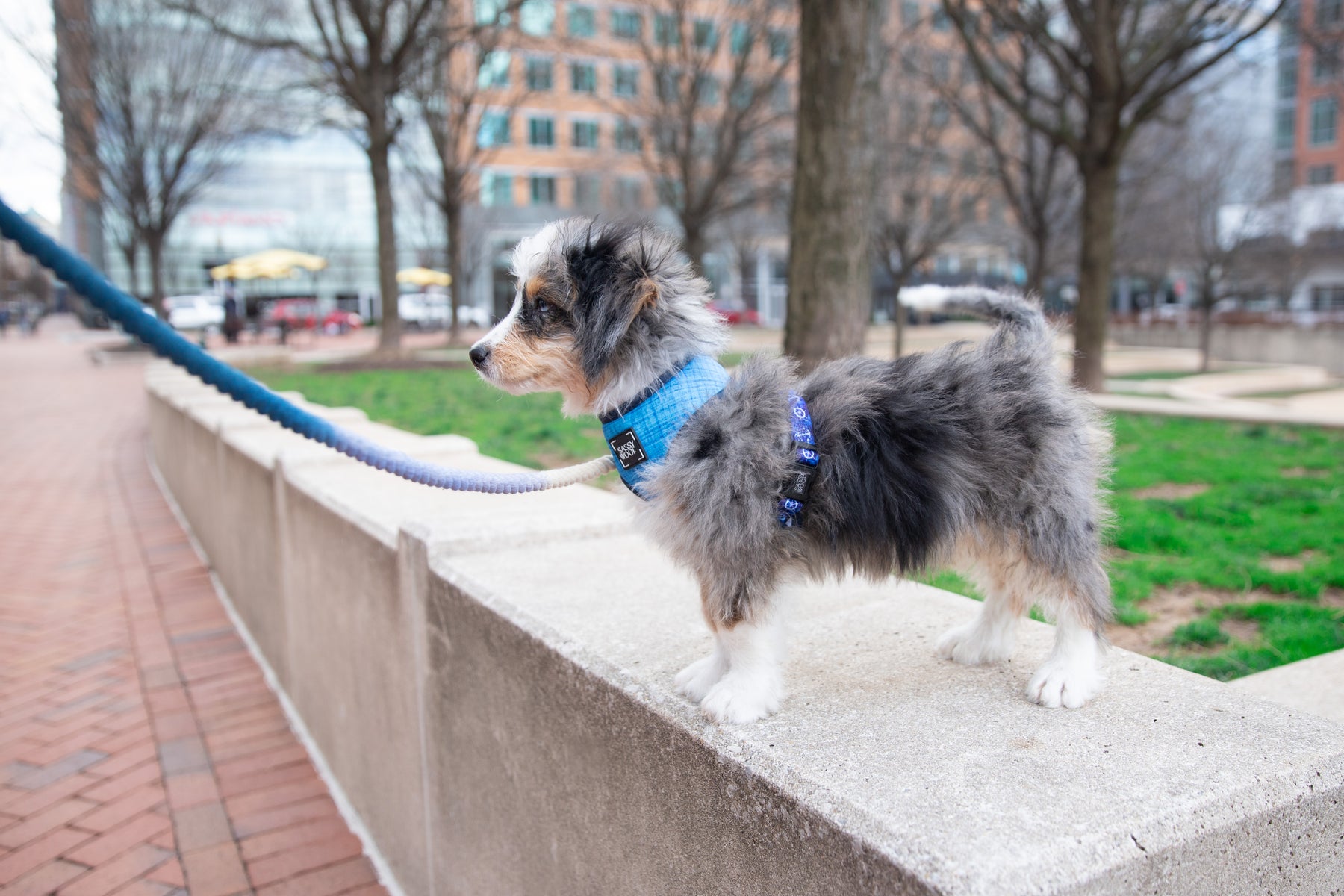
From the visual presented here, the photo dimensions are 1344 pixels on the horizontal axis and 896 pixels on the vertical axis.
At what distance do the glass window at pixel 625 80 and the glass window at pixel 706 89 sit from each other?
213cm

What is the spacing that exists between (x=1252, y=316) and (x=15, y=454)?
1369 inches

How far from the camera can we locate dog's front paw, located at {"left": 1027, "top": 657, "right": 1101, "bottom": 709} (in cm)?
205

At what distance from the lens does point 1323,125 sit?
56.9 meters

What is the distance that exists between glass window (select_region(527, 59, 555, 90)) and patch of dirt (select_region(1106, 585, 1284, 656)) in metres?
26.1

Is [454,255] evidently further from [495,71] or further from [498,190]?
[498,190]

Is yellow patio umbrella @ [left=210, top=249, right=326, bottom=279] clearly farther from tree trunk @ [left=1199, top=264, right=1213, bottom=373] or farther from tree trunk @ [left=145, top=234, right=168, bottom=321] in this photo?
tree trunk @ [left=1199, top=264, right=1213, bottom=373]

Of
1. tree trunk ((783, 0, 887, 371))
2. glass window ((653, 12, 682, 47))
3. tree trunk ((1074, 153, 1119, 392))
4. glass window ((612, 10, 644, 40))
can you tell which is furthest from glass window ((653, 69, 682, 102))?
tree trunk ((783, 0, 887, 371))

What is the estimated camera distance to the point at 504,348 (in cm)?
230

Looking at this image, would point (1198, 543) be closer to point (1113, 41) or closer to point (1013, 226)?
point (1113, 41)

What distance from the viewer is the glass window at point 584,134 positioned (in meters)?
51.2

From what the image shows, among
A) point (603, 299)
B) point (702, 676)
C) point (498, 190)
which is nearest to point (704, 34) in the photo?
point (603, 299)

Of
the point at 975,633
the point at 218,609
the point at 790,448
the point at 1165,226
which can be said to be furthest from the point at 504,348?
the point at 1165,226

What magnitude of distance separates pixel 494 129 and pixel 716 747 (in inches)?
1593

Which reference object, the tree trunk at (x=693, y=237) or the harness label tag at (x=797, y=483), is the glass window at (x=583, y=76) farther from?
the harness label tag at (x=797, y=483)
